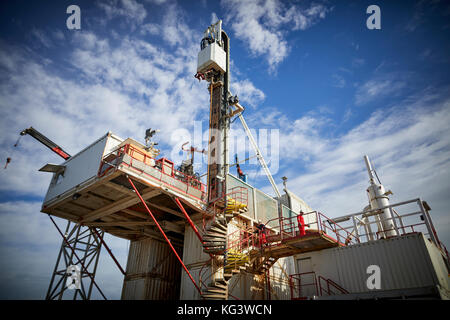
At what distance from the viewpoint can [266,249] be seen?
17.6 metres

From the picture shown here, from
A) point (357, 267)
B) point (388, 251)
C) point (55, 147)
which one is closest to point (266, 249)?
point (357, 267)

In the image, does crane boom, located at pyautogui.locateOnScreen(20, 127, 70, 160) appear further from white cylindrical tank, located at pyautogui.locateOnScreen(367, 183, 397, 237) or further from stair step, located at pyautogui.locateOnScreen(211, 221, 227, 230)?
white cylindrical tank, located at pyautogui.locateOnScreen(367, 183, 397, 237)

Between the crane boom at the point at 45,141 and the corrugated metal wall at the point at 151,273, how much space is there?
1751cm

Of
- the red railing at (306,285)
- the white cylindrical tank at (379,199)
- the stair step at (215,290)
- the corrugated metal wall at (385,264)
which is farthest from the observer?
the white cylindrical tank at (379,199)

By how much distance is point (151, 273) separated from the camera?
22.1 m

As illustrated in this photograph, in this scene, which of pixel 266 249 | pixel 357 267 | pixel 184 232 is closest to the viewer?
pixel 357 267

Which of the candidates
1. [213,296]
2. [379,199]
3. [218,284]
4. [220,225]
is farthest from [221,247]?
[379,199]

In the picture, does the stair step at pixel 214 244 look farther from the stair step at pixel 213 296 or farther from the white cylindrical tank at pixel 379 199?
the white cylindrical tank at pixel 379 199

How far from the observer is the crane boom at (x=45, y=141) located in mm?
30609

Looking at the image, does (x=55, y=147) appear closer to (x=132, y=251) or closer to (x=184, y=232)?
(x=132, y=251)

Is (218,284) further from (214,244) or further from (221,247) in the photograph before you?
(214,244)

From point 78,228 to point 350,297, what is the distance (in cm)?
2087

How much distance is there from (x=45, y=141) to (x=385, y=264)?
35.8 meters

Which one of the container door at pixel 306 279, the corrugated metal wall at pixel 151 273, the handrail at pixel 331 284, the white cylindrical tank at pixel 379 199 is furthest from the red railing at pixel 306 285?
the corrugated metal wall at pixel 151 273
